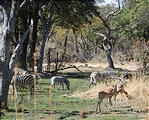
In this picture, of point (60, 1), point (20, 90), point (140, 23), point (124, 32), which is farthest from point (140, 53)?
point (124, 32)

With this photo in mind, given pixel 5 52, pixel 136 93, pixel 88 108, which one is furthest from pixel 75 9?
pixel 88 108

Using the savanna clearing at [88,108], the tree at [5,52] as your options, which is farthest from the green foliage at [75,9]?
the tree at [5,52]

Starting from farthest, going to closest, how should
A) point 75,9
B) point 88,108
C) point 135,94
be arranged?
point 75,9
point 135,94
point 88,108

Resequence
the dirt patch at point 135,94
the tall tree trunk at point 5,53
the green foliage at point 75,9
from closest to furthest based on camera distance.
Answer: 1. the tall tree trunk at point 5,53
2. the dirt patch at point 135,94
3. the green foliage at point 75,9

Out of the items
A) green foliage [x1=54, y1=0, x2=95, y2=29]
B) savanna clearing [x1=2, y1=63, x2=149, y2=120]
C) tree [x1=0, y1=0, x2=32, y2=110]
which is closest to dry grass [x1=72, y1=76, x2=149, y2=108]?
savanna clearing [x1=2, y1=63, x2=149, y2=120]

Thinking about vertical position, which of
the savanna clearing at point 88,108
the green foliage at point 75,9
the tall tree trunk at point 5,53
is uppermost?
the green foliage at point 75,9

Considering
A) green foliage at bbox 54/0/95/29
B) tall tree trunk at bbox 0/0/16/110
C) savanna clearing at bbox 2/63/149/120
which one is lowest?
savanna clearing at bbox 2/63/149/120

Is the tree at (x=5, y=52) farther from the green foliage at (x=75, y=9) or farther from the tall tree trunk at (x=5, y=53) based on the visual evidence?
the green foliage at (x=75, y=9)

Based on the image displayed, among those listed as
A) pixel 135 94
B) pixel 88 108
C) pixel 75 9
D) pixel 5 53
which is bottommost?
pixel 88 108

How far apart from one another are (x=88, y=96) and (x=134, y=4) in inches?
1337

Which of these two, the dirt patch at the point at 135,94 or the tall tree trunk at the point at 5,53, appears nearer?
the tall tree trunk at the point at 5,53

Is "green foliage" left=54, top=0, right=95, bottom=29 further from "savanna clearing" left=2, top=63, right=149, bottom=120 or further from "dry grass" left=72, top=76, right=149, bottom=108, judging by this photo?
"dry grass" left=72, top=76, right=149, bottom=108

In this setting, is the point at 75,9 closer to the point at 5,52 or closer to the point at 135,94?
the point at 135,94

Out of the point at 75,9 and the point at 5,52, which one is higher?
the point at 75,9
